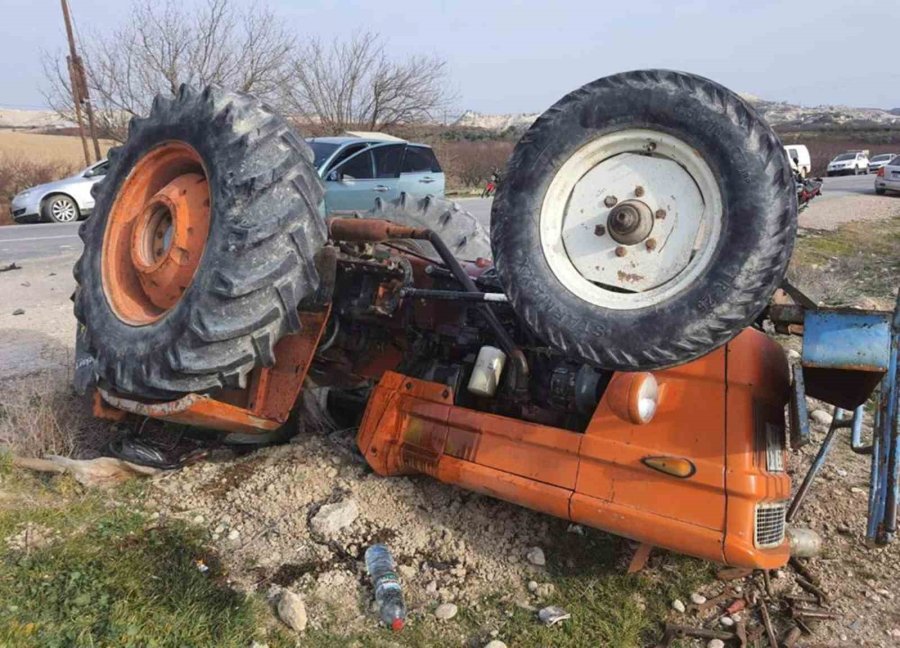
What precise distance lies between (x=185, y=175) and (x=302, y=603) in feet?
6.42

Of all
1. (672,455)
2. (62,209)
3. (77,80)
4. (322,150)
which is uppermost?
(77,80)

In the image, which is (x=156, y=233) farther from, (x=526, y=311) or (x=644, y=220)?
(x=644, y=220)

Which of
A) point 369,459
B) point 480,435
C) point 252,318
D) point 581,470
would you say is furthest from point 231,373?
point 581,470

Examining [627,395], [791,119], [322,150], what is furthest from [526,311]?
[791,119]

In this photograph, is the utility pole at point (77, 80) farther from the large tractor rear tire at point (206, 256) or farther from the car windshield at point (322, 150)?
the large tractor rear tire at point (206, 256)

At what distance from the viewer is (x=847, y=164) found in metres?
39.4

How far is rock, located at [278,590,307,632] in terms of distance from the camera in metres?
2.52

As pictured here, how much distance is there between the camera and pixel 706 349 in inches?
87.1

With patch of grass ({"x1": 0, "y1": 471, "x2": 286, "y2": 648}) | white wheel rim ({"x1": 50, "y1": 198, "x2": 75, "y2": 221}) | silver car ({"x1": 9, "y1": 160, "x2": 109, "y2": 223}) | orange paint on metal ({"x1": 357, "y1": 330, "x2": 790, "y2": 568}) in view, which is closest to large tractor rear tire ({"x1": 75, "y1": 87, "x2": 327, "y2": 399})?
patch of grass ({"x1": 0, "y1": 471, "x2": 286, "y2": 648})

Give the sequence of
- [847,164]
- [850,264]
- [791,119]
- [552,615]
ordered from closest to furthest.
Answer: [552,615]
[850,264]
[847,164]
[791,119]

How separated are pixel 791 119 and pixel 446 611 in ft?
306

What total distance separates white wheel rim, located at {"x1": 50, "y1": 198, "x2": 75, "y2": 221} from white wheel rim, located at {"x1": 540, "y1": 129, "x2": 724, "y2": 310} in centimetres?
1534

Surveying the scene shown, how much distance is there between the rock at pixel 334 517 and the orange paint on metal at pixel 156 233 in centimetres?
107

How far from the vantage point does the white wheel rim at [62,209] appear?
15141 millimetres
